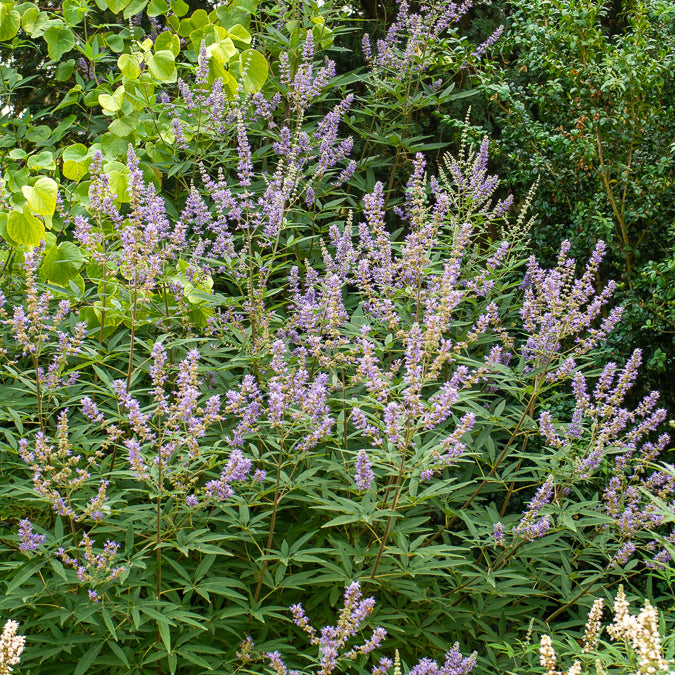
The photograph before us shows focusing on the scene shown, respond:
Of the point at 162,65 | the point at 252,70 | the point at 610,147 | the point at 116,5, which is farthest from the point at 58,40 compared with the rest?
the point at 610,147

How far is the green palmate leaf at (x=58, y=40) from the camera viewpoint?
5.61 metres

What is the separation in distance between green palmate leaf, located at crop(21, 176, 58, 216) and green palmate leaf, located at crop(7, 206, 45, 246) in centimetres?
6

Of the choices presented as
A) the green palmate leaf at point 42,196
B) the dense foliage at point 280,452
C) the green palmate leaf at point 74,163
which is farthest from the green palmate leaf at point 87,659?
the green palmate leaf at point 74,163

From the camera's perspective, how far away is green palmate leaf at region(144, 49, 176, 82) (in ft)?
16.5

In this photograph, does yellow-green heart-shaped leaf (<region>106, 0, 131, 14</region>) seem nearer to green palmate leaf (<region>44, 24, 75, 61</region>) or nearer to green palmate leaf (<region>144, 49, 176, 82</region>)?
green palmate leaf (<region>44, 24, 75, 61</region>)

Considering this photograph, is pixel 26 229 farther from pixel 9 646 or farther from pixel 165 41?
pixel 9 646

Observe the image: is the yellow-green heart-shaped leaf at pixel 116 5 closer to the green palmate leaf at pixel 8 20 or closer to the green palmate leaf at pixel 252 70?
the green palmate leaf at pixel 8 20

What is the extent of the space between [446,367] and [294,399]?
1462 millimetres

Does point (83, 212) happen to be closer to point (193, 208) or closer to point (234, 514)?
point (193, 208)

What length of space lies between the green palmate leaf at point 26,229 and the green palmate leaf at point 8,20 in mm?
1903

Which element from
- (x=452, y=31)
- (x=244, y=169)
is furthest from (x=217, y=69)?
(x=452, y=31)

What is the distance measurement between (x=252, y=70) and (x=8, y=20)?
1690 millimetres

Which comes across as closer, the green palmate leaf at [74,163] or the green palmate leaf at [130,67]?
the green palmate leaf at [74,163]

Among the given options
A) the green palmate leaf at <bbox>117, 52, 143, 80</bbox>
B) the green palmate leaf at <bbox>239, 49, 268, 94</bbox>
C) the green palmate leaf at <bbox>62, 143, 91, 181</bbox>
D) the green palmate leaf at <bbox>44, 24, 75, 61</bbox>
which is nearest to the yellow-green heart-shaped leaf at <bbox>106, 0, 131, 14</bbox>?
the green palmate leaf at <bbox>44, 24, 75, 61</bbox>
